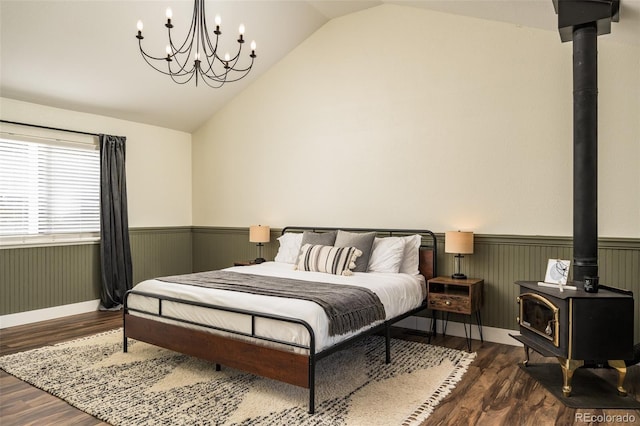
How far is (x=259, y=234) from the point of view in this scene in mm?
5773

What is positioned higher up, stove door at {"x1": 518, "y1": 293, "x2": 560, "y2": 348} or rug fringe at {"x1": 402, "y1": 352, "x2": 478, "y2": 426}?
stove door at {"x1": 518, "y1": 293, "x2": 560, "y2": 348}

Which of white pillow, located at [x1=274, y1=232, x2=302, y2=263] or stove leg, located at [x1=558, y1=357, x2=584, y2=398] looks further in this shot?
white pillow, located at [x1=274, y1=232, x2=302, y2=263]

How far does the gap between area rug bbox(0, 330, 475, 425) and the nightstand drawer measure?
38 cm

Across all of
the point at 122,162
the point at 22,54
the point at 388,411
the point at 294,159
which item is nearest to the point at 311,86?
the point at 294,159

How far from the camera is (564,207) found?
404 cm

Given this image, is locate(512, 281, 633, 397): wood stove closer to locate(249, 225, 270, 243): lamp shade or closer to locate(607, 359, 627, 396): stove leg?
locate(607, 359, 627, 396): stove leg

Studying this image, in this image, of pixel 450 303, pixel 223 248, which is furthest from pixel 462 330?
pixel 223 248

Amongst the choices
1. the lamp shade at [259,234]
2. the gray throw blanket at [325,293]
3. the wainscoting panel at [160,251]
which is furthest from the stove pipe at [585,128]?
the wainscoting panel at [160,251]

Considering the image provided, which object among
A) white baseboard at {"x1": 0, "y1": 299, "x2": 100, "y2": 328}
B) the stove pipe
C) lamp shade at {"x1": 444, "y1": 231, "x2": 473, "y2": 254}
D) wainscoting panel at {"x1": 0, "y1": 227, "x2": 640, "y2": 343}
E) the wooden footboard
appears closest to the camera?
the wooden footboard

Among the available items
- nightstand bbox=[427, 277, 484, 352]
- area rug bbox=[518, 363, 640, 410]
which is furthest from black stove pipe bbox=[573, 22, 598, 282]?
nightstand bbox=[427, 277, 484, 352]

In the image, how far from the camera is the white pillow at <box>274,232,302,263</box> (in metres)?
5.26

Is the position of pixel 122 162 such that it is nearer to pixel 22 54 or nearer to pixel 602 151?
pixel 22 54

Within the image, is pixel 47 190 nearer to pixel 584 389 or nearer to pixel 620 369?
pixel 584 389

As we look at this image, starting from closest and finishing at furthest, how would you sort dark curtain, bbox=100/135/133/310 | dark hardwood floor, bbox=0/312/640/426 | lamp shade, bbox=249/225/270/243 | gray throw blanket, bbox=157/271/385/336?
dark hardwood floor, bbox=0/312/640/426 < gray throw blanket, bbox=157/271/385/336 < dark curtain, bbox=100/135/133/310 < lamp shade, bbox=249/225/270/243
